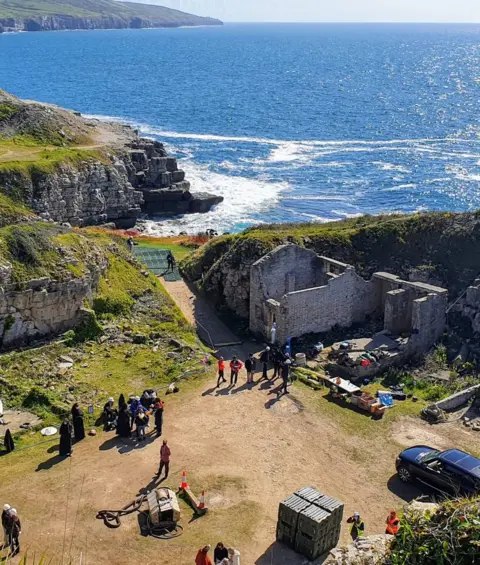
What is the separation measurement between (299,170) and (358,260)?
45569 mm

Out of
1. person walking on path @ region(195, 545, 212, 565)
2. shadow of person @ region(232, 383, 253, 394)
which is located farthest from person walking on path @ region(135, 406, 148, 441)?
person walking on path @ region(195, 545, 212, 565)

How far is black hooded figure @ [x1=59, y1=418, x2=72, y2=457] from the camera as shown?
2058cm

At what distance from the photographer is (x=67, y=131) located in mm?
61875

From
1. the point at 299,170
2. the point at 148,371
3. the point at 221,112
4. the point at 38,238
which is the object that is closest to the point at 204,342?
the point at 148,371

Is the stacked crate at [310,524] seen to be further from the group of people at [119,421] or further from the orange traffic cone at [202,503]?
the group of people at [119,421]

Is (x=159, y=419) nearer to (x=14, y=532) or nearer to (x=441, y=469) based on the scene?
(x=14, y=532)

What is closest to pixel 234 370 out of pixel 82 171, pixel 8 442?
pixel 8 442

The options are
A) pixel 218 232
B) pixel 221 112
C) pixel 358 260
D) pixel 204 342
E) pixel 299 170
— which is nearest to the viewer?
pixel 204 342

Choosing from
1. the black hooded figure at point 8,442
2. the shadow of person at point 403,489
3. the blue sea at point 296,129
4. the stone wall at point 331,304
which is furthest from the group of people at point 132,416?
the blue sea at point 296,129

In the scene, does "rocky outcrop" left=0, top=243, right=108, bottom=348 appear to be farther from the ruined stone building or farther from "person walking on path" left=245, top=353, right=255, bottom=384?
the ruined stone building

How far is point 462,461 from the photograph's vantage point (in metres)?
19.6

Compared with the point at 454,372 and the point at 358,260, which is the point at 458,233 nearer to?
the point at 358,260

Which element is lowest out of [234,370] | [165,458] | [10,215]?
[234,370]

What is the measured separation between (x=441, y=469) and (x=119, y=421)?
368 inches
